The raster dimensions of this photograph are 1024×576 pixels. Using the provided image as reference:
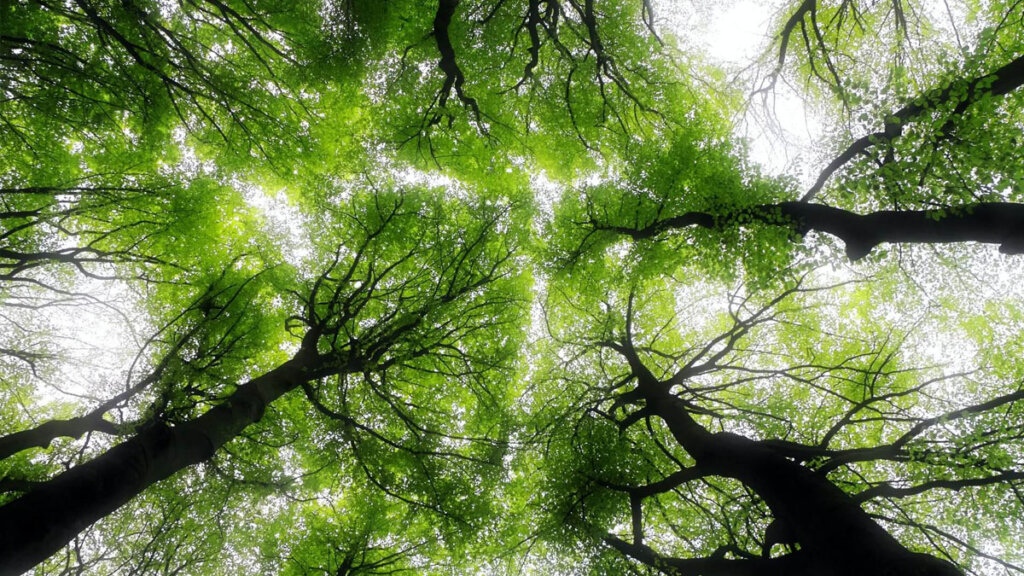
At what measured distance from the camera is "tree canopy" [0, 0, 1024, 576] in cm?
566

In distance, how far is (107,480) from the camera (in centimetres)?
428

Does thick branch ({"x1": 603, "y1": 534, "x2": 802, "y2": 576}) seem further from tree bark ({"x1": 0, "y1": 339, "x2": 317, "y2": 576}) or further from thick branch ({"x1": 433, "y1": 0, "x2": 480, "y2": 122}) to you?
thick branch ({"x1": 433, "y1": 0, "x2": 480, "y2": 122})

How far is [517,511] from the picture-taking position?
31.9 ft

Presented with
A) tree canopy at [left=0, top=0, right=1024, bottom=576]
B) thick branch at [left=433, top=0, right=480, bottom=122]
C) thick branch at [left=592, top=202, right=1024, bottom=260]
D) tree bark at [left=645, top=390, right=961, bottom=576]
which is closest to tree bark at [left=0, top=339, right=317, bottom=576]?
tree canopy at [left=0, top=0, right=1024, bottom=576]

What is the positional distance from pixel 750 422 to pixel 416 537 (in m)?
7.65

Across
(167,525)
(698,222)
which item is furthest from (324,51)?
(167,525)

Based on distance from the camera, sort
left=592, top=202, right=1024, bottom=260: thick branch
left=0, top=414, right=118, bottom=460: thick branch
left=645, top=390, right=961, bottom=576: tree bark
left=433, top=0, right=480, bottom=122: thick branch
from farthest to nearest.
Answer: left=433, top=0, right=480, bottom=122: thick branch, left=0, top=414, right=118, bottom=460: thick branch, left=592, top=202, right=1024, bottom=260: thick branch, left=645, top=390, right=961, bottom=576: tree bark

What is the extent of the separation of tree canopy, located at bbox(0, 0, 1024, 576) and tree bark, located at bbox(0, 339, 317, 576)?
6 cm

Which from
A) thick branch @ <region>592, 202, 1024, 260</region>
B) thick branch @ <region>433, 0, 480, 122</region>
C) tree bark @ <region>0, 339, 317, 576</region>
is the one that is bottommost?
tree bark @ <region>0, 339, 317, 576</region>

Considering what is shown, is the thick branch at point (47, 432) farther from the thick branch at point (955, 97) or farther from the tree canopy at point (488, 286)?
the thick branch at point (955, 97)

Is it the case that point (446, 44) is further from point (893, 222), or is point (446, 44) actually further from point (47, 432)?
point (47, 432)

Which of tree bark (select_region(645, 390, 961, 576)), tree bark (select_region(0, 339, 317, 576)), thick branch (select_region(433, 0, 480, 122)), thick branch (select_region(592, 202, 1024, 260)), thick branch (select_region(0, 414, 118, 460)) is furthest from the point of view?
thick branch (select_region(433, 0, 480, 122))

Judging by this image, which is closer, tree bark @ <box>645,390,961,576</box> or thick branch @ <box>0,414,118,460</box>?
tree bark @ <box>645,390,961,576</box>

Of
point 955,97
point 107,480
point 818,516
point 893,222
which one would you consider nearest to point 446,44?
point 955,97
